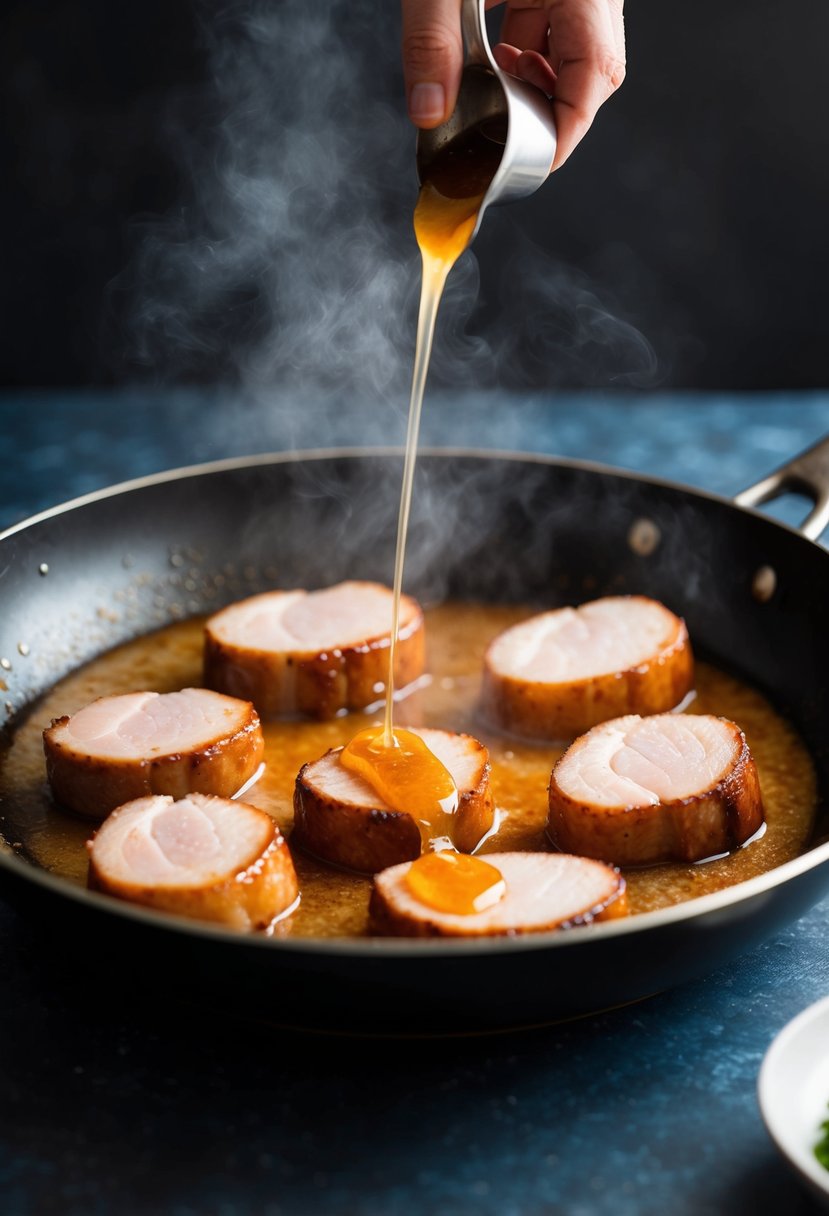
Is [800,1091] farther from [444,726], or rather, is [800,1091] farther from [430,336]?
[430,336]

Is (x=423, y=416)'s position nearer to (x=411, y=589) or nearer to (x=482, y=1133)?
(x=411, y=589)

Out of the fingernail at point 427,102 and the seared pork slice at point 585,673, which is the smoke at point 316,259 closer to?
the seared pork slice at point 585,673

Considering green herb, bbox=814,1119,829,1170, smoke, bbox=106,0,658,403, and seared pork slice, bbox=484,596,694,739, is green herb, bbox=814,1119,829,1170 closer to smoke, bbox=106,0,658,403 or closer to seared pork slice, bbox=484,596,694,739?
seared pork slice, bbox=484,596,694,739

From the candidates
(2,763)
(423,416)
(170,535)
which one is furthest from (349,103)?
(2,763)

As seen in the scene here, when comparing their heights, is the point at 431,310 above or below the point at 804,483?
above

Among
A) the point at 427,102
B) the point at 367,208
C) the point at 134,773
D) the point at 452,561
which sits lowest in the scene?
the point at 134,773

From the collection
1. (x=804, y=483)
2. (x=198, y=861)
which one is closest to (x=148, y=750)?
(x=198, y=861)
